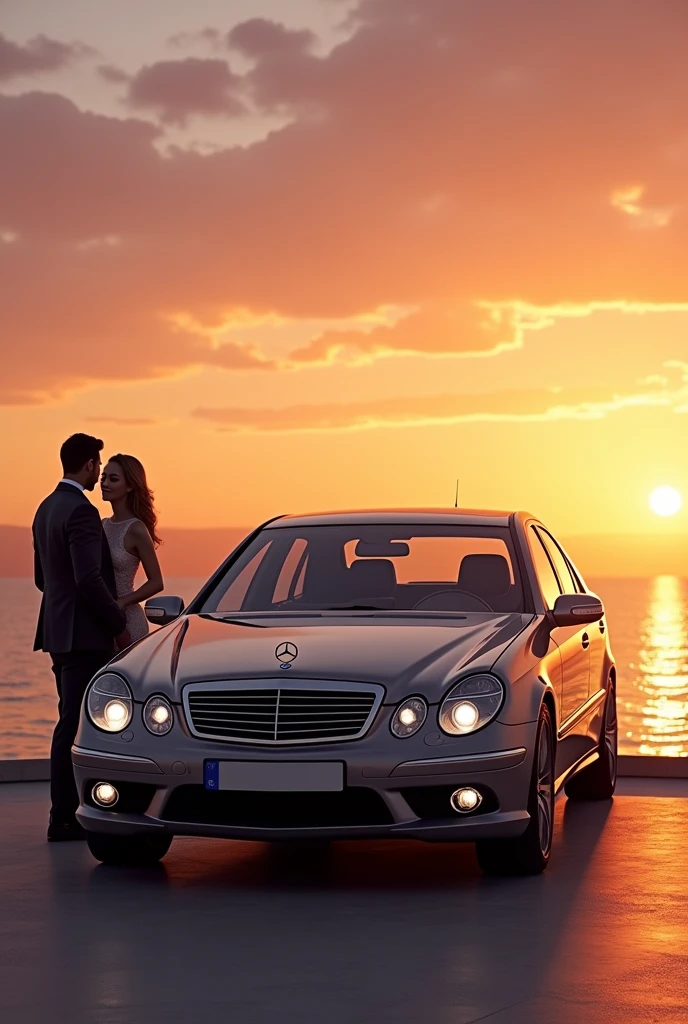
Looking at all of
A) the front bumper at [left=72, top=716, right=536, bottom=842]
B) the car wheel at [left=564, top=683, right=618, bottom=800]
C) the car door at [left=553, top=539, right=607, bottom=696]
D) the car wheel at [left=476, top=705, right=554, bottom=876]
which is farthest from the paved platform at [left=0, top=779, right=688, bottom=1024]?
the car wheel at [left=564, top=683, right=618, bottom=800]

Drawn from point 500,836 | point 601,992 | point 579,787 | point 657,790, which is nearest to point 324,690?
point 500,836

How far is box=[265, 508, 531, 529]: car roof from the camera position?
9.24 metres

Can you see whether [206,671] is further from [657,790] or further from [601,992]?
[657,790]

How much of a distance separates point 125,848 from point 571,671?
8.14 feet

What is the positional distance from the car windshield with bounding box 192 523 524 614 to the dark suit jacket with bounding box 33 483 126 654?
1.99ft

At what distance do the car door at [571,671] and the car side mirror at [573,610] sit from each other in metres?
0.11

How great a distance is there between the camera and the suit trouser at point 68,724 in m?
9.15

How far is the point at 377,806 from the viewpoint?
725 centimetres

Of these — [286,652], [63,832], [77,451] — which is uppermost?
[77,451]

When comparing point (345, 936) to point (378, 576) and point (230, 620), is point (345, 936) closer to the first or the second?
point (230, 620)

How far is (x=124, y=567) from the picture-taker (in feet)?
33.0

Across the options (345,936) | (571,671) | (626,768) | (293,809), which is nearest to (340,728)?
(293,809)

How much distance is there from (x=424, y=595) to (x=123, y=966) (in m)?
3.27

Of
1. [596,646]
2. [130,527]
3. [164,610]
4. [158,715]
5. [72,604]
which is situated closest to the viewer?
[158,715]
